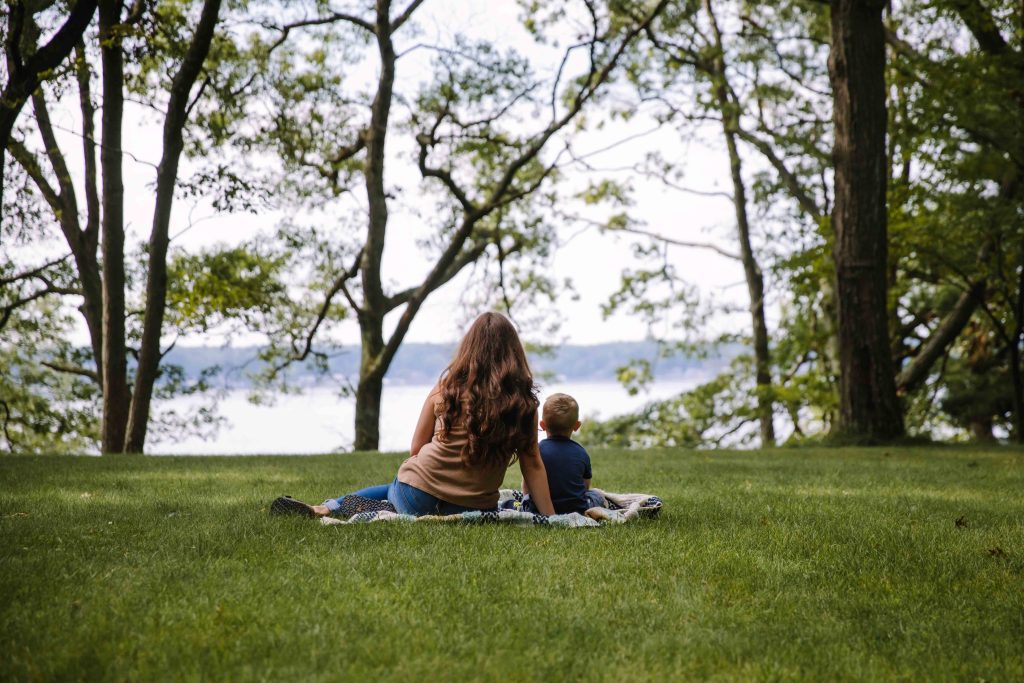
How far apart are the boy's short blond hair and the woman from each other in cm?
35

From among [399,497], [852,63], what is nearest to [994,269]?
[852,63]

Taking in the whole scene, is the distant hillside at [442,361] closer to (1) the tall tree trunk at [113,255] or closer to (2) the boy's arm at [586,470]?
(1) the tall tree trunk at [113,255]

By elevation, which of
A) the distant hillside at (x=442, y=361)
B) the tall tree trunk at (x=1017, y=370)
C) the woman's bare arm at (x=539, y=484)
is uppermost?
the distant hillside at (x=442, y=361)

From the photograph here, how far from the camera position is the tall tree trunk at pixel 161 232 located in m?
15.2

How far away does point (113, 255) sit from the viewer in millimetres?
16047

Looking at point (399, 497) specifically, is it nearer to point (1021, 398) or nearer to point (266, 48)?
point (1021, 398)

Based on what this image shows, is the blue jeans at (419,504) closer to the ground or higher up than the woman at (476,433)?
closer to the ground

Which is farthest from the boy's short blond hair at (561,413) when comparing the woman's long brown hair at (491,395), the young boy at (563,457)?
the woman's long brown hair at (491,395)

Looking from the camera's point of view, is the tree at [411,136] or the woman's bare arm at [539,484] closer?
the woman's bare arm at [539,484]

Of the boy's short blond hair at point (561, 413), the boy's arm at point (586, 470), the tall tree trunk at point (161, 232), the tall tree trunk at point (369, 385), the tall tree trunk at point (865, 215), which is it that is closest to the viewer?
the boy's short blond hair at point (561, 413)

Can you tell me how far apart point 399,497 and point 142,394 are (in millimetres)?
11927

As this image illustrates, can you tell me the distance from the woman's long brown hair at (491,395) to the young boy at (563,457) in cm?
37

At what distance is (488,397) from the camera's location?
523 centimetres

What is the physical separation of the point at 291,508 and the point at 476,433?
4.30 ft
